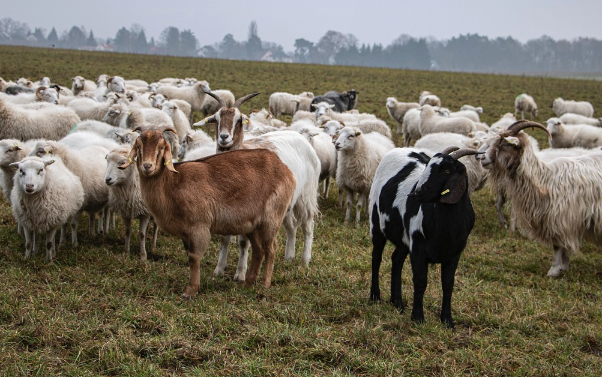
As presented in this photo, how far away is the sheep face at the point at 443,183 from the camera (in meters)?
4.31

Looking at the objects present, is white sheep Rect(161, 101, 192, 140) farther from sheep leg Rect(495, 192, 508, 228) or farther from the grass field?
sheep leg Rect(495, 192, 508, 228)

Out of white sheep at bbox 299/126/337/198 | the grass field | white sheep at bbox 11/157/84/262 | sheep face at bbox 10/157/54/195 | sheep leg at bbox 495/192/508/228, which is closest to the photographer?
the grass field

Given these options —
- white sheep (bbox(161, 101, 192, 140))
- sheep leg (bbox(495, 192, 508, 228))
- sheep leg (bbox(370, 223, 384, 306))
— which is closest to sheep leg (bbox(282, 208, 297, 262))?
sheep leg (bbox(370, 223, 384, 306))

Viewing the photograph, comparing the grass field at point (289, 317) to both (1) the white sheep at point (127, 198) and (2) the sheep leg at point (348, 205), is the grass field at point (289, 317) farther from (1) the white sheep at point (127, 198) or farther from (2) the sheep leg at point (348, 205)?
(2) the sheep leg at point (348, 205)

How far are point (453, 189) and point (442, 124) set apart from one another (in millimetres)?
9866

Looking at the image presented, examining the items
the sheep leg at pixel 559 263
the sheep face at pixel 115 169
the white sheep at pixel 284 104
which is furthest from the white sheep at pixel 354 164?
the white sheep at pixel 284 104

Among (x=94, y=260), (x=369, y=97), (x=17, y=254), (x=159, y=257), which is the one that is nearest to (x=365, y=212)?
(x=159, y=257)

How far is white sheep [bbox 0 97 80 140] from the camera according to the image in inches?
386

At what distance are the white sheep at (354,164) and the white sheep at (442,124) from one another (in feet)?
16.0

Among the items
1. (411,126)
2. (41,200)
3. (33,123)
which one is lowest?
(41,200)

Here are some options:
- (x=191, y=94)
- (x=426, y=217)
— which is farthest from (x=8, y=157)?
(x=191, y=94)

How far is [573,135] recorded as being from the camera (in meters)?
13.9

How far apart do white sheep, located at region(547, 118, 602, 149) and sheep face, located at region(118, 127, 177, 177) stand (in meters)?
11.0

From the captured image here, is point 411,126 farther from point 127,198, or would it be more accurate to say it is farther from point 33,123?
point 127,198
